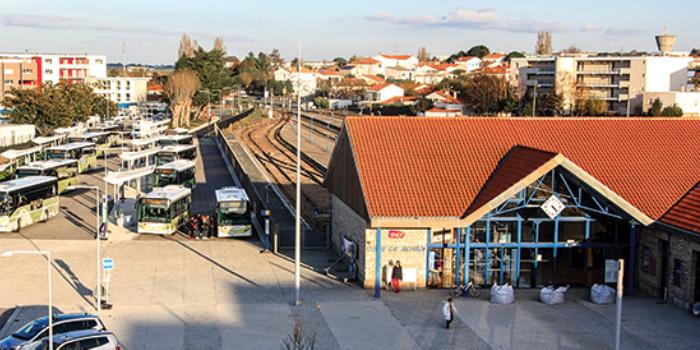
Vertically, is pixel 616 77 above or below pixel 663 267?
above

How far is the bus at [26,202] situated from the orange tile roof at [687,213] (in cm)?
2902

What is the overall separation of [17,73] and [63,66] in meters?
25.9

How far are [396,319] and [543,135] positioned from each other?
12423mm

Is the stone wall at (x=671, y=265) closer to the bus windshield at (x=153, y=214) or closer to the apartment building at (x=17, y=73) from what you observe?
the bus windshield at (x=153, y=214)

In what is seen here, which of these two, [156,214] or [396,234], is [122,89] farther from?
[396,234]

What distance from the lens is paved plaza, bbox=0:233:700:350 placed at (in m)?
22.5

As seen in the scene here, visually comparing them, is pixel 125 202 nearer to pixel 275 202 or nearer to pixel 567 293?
pixel 275 202

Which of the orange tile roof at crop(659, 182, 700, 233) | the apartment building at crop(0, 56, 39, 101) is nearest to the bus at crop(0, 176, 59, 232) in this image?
the orange tile roof at crop(659, 182, 700, 233)

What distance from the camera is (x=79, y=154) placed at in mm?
63375

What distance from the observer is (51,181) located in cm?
4281

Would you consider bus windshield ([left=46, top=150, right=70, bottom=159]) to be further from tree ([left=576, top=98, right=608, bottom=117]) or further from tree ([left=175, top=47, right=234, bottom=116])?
tree ([left=576, top=98, right=608, bottom=117])

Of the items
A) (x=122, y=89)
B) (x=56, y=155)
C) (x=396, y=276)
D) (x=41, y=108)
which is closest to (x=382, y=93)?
(x=122, y=89)

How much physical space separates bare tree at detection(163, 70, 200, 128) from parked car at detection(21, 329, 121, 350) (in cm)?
10043

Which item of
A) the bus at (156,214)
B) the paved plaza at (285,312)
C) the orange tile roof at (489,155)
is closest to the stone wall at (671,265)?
Answer: the paved plaza at (285,312)
